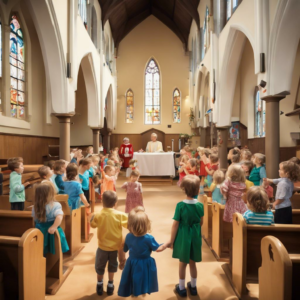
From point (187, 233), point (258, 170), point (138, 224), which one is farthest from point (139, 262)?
point (258, 170)

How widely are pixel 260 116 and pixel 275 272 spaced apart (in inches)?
379

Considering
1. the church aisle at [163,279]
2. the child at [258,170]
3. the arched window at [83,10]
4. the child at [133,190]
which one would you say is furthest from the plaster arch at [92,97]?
the child at [258,170]

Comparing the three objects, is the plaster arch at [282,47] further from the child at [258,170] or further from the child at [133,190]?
the child at [133,190]

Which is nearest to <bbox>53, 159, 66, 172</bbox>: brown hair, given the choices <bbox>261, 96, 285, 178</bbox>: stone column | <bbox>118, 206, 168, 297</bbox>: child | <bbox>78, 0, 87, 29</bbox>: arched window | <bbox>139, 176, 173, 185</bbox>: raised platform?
<bbox>118, 206, 168, 297</bbox>: child

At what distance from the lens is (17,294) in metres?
2.31

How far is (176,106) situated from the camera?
58.4 feet

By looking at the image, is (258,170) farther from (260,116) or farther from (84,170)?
(260,116)

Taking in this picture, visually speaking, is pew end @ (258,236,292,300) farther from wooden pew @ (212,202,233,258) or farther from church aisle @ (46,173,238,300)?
wooden pew @ (212,202,233,258)

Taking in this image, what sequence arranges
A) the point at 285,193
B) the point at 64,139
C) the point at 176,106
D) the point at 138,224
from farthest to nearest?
the point at 176,106 < the point at 64,139 < the point at 285,193 < the point at 138,224

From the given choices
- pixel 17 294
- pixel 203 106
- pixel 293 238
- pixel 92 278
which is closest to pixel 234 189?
pixel 293 238

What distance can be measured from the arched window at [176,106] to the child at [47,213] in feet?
50.3

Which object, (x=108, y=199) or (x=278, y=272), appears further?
(x=108, y=199)

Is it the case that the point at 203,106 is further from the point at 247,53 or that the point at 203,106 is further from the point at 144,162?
the point at 144,162

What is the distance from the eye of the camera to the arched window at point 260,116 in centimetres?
1051
